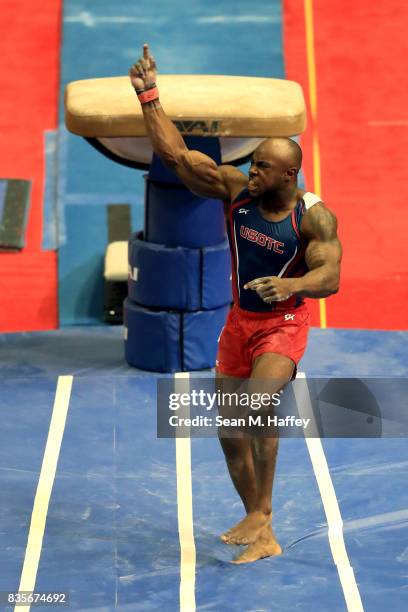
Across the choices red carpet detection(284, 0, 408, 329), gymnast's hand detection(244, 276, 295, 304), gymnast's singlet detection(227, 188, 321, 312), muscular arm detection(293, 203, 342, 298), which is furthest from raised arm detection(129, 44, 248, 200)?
red carpet detection(284, 0, 408, 329)

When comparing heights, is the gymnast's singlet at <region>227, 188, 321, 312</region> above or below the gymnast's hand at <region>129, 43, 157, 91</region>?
below

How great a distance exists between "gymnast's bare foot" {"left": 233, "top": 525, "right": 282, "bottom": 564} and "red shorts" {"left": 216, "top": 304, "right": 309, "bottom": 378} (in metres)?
0.82

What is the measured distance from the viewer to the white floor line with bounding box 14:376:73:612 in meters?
6.08

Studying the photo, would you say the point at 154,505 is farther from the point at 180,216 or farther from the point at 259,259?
the point at 180,216

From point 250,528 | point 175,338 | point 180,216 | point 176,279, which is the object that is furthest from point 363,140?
point 250,528

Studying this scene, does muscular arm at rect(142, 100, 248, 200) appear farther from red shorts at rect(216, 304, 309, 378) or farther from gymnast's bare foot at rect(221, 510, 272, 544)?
gymnast's bare foot at rect(221, 510, 272, 544)

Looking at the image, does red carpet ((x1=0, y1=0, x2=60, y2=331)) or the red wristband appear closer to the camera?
the red wristband

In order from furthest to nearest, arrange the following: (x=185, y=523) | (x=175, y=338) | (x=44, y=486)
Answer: (x=175, y=338), (x=44, y=486), (x=185, y=523)

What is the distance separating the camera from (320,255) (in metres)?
5.97

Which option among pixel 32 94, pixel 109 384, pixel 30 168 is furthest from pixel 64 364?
pixel 32 94

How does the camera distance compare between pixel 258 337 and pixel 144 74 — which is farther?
pixel 144 74

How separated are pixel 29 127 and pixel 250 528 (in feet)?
19.4

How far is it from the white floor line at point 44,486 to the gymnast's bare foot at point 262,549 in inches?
40.7

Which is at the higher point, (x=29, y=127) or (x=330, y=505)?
(x=29, y=127)
